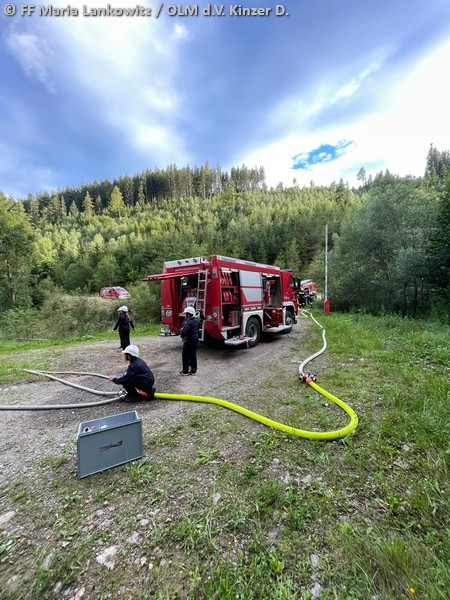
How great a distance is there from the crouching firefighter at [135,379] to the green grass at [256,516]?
1106 mm

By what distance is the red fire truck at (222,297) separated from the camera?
7.84 m

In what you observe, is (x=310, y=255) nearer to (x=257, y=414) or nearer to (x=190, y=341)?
(x=190, y=341)

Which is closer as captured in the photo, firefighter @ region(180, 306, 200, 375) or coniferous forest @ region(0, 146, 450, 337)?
firefighter @ region(180, 306, 200, 375)

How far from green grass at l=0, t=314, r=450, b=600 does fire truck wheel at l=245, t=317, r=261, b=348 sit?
4942 millimetres

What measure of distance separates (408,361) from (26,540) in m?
7.83

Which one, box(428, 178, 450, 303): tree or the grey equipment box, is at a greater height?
box(428, 178, 450, 303): tree

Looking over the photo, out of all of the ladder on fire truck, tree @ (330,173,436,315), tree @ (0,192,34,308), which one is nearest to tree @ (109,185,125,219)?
tree @ (0,192,34,308)

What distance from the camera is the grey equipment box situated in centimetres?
294

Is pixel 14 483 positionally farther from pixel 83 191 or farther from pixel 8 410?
pixel 83 191

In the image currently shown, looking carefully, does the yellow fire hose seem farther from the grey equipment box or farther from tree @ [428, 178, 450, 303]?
tree @ [428, 178, 450, 303]

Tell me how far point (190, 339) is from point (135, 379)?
1850 millimetres

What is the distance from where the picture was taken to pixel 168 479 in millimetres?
2957

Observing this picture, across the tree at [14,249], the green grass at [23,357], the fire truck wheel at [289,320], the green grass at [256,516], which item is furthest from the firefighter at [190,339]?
the tree at [14,249]

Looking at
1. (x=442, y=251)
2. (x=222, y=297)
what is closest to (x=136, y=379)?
(x=222, y=297)
